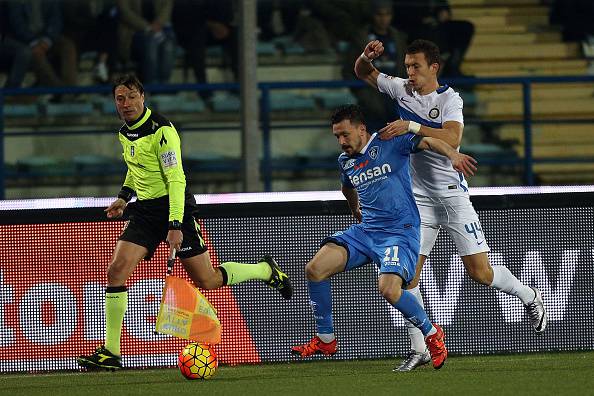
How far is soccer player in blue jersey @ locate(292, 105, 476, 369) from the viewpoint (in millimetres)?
7695

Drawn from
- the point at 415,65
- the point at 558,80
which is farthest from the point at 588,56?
the point at 415,65

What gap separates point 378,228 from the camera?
797 cm

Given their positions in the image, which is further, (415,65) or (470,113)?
(470,113)

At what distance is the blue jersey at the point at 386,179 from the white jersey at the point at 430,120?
0.30 metres

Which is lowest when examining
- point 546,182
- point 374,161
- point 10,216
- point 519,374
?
point 546,182

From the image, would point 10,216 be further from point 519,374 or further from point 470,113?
point 470,113

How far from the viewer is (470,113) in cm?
1518

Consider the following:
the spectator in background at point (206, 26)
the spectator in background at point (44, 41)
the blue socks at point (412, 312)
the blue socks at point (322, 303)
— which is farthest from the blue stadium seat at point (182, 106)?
the blue socks at point (412, 312)

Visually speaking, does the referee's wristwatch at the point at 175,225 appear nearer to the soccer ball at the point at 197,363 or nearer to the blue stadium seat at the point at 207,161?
the soccer ball at the point at 197,363

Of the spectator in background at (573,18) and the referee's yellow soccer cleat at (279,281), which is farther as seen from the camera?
the spectator in background at (573,18)

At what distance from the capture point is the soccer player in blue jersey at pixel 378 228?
7.70 metres

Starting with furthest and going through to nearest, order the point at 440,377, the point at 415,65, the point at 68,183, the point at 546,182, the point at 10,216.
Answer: the point at 546,182 < the point at 68,183 < the point at 10,216 < the point at 415,65 < the point at 440,377

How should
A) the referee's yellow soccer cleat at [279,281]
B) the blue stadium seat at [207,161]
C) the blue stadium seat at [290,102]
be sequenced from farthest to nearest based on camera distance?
the blue stadium seat at [290,102]
the blue stadium seat at [207,161]
the referee's yellow soccer cleat at [279,281]

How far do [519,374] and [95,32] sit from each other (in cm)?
882
